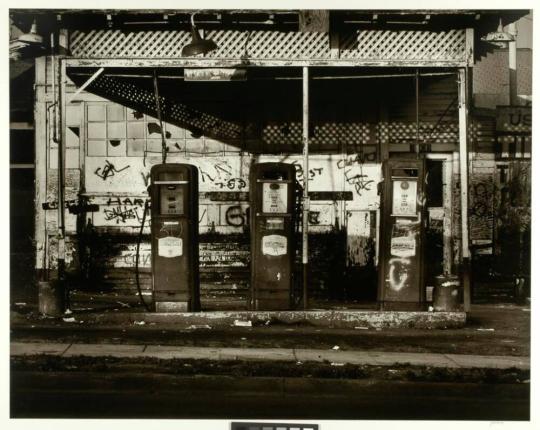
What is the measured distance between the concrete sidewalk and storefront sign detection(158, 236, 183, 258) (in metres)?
1.80

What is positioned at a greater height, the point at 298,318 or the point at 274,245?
the point at 274,245

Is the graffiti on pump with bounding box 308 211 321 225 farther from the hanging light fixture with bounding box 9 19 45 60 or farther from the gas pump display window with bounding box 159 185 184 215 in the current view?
the hanging light fixture with bounding box 9 19 45 60

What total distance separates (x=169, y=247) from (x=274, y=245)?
1.37m

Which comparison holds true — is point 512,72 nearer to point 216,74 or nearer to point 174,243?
point 216,74

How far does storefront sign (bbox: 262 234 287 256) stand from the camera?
9.30 metres

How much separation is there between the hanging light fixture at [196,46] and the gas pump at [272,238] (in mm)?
1732

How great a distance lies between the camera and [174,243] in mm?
9211

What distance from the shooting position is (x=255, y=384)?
6.48 metres

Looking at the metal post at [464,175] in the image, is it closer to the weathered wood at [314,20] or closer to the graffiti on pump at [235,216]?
the weathered wood at [314,20]

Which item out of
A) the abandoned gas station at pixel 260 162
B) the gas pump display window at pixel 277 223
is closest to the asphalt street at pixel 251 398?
the gas pump display window at pixel 277 223

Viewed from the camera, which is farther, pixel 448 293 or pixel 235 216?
pixel 235 216

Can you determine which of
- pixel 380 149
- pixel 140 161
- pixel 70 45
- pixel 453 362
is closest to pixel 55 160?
pixel 140 161

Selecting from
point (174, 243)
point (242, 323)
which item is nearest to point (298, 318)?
point (242, 323)
